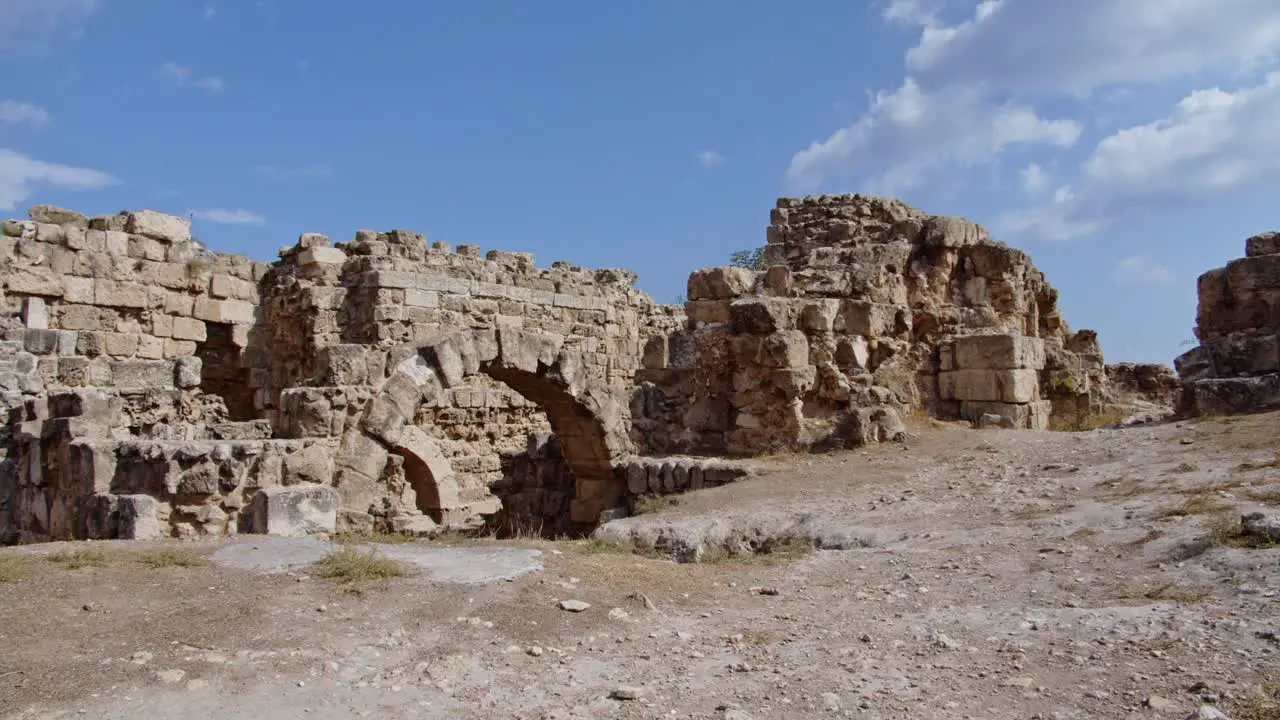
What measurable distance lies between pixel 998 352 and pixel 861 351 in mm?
1519

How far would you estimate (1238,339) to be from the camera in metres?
10.0

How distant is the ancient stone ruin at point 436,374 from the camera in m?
7.64

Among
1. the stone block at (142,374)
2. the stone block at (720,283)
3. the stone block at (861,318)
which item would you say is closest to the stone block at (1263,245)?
the stone block at (861,318)

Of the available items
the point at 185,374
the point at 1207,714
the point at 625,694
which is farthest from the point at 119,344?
the point at 1207,714

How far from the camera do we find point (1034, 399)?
35.8 ft

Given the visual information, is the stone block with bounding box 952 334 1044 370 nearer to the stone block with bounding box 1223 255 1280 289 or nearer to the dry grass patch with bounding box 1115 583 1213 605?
the stone block with bounding box 1223 255 1280 289

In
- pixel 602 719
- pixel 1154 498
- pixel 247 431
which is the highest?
pixel 247 431

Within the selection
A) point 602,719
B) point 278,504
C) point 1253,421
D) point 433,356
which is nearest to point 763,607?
point 602,719

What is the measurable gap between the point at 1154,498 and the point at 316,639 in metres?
5.15

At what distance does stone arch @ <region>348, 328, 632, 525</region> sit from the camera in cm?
862

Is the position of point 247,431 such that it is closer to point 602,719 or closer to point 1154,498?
point 602,719

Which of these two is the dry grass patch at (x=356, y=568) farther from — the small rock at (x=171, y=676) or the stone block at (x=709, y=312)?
the stone block at (x=709, y=312)

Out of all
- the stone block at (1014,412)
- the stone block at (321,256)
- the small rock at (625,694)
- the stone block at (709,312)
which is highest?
the stone block at (321,256)

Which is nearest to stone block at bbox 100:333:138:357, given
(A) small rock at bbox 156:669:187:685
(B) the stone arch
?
(B) the stone arch
